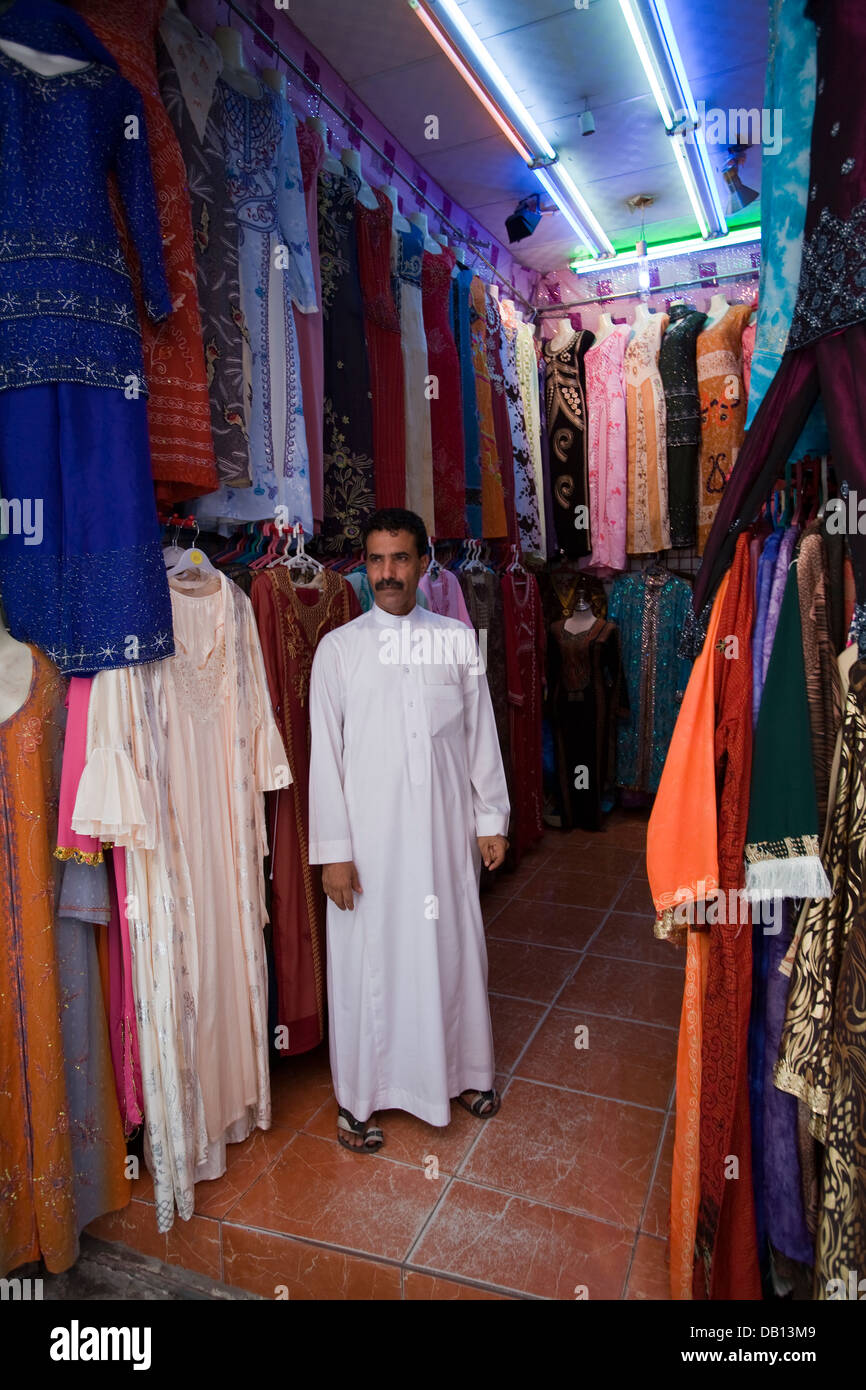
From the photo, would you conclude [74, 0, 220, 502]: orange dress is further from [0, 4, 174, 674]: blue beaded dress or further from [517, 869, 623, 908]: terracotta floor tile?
[517, 869, 623, 908]: terracotta floor tile

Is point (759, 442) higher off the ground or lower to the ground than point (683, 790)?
higher

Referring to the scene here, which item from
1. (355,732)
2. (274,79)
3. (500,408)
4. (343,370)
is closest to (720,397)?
(500,408)

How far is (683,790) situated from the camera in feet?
4.98

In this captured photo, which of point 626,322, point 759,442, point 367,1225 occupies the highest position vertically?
point 626,322

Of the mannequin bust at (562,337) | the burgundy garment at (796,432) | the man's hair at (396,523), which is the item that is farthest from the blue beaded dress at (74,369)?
the mannequin bust at (562,337)

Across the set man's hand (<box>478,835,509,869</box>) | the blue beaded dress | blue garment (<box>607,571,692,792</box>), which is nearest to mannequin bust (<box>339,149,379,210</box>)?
the blue beaded dress

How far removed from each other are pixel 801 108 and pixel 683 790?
4.38 ft

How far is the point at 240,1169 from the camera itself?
2.08m

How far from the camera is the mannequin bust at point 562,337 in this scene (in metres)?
4.98

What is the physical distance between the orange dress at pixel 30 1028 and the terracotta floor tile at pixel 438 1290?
2.41ft

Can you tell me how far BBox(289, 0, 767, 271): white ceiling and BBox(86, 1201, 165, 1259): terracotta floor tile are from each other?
3.68 m
